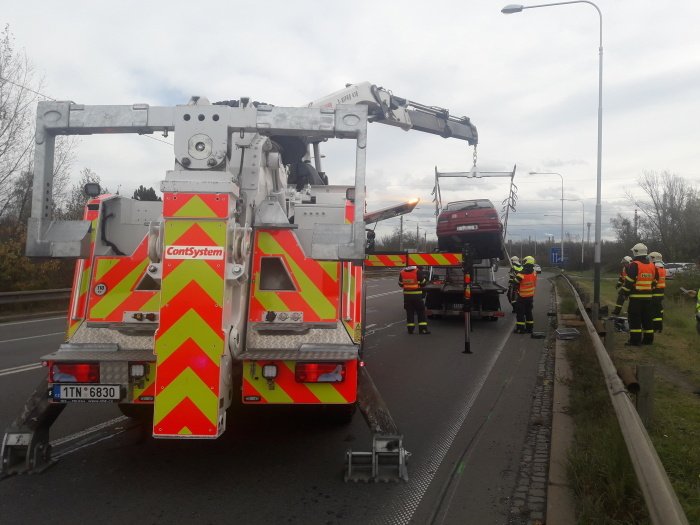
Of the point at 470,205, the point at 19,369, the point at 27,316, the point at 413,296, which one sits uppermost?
the point at 470,205

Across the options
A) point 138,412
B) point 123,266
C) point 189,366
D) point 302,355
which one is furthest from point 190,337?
point 138,412

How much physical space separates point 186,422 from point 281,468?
1.30 metres

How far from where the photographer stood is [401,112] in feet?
34.7

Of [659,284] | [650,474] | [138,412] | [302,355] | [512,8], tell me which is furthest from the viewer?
[512,8]

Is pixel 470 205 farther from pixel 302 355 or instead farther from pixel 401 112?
pixel 302 355

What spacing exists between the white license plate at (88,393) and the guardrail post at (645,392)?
13.7 feet

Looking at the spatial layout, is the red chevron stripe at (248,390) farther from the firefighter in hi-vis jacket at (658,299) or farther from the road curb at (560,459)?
the firefighter in hi-vis jacket at (658,299)

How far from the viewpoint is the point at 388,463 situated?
445cm

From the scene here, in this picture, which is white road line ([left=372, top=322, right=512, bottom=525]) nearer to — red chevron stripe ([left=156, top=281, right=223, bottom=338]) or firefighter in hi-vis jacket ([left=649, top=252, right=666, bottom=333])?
red chevron stripe ([left=156, top=281, right=223, bottom=338])

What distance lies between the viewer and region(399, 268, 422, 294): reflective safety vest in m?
12.6

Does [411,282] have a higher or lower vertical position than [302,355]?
higher

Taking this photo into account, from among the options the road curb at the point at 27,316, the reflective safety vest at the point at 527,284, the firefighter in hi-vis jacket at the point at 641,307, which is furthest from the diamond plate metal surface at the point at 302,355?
the road curb at the point at 27,316

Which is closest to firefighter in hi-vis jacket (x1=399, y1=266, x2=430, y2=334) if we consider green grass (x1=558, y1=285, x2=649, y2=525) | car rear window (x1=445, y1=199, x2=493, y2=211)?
car rear window (x1=445, y1=199, x2=493, y2=211)

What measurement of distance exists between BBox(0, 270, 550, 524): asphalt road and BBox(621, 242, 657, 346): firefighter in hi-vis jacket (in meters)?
3.78
